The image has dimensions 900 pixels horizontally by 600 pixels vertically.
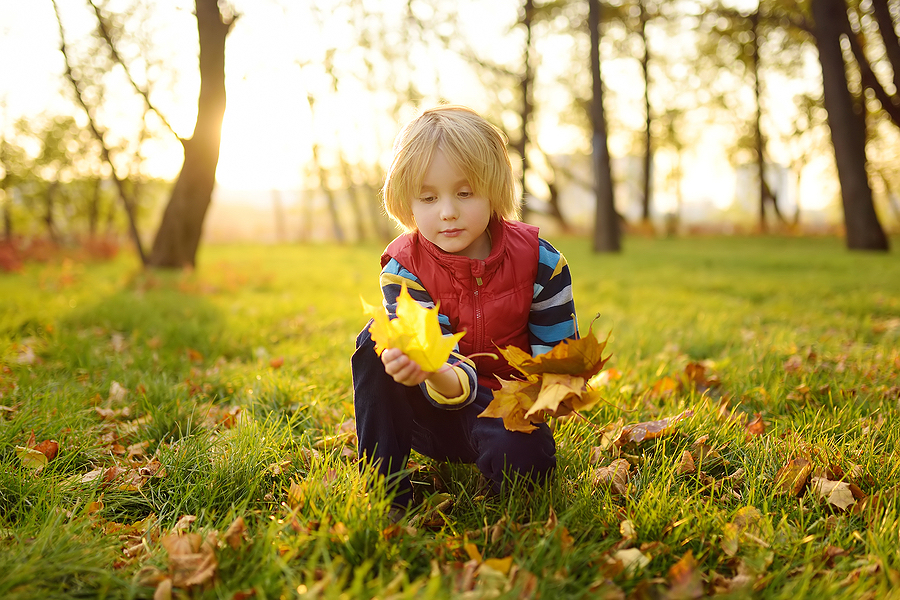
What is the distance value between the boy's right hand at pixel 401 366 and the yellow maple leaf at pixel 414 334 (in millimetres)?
12

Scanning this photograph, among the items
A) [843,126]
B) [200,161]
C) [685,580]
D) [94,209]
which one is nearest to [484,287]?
[685,580]

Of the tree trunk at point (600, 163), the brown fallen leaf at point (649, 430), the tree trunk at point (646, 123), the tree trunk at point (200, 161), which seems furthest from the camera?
the tree trunk at point (646, 123)

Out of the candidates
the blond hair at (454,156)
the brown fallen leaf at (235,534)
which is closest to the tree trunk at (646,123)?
the blond hair at (454,156)

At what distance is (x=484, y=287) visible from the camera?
6.13 ft

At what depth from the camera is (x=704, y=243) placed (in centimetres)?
1595

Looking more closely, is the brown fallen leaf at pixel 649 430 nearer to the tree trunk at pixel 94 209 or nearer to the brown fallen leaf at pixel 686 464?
the brown fallen leaf at pixel 686 464

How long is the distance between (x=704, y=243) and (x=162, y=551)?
1672 centimetres

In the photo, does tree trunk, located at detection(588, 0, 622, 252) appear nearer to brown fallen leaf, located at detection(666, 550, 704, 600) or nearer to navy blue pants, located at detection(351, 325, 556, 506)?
navy blue pants, located at detection(351, 325, 556, 506)

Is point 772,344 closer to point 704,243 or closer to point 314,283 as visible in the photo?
point 314,283

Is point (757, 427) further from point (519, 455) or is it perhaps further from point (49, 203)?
point (49, 203)

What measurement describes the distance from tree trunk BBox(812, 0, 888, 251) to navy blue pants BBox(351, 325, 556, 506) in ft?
38.3

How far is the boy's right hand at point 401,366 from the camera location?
141 cm

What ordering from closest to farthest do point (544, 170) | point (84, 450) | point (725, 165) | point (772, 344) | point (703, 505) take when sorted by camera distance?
point (703, 505), point (84, 450), point (772, 344), point (544, 170), point (725, 165)

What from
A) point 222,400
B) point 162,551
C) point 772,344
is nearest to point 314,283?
point 222,400
